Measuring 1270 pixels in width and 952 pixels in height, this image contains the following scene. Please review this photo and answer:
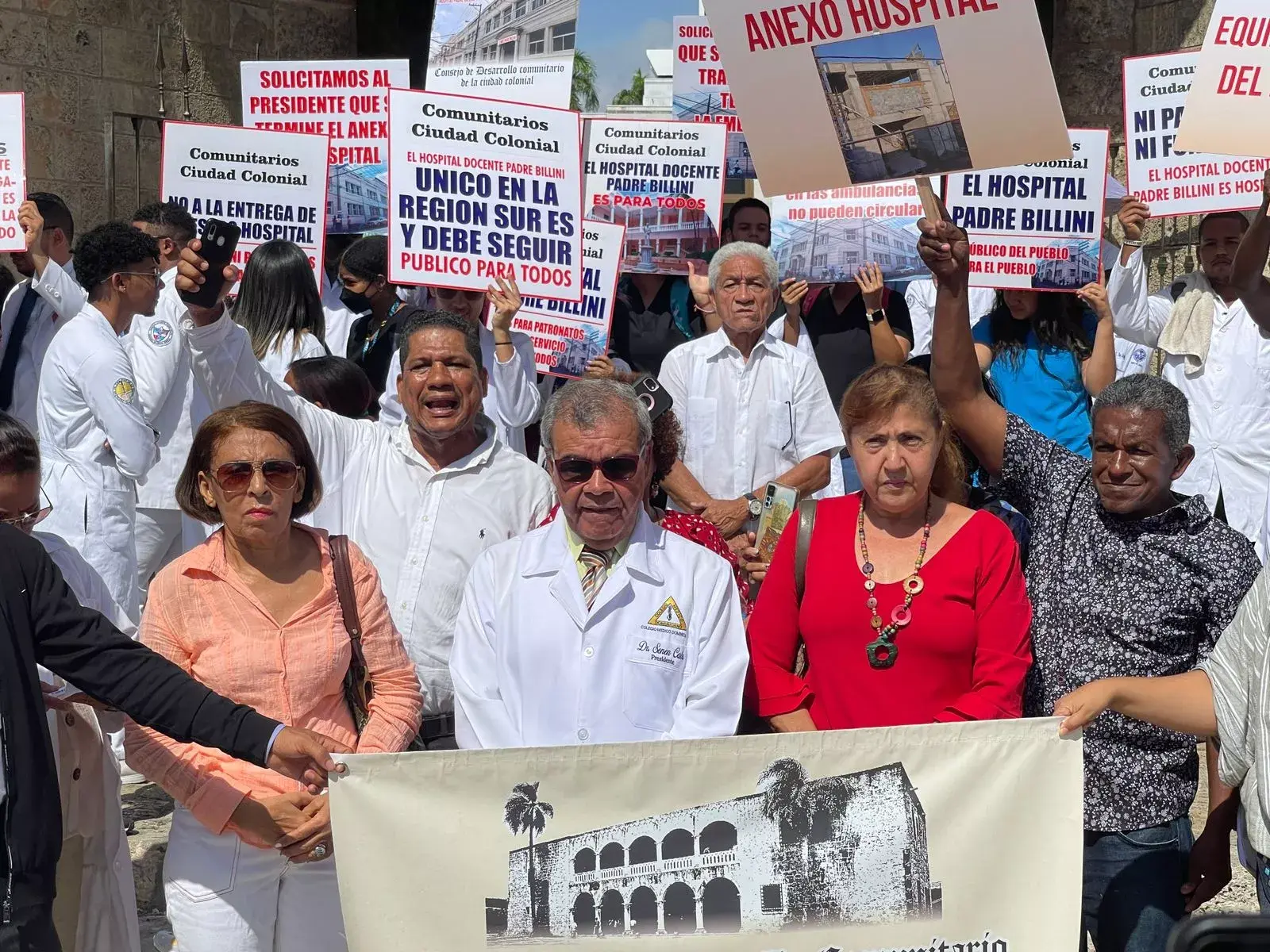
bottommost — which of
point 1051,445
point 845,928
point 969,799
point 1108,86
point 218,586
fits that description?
point 845,928

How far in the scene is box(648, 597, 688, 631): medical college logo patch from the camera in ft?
11.8

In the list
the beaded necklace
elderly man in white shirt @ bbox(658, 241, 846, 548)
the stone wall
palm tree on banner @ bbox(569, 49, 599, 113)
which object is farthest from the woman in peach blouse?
palm tree on banner @ bbox(569, 49, 599, 113)

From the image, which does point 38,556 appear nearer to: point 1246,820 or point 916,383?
point 916,383

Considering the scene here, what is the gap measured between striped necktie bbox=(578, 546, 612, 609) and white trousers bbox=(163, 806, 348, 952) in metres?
0.84

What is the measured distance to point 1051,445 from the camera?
4.05 metres

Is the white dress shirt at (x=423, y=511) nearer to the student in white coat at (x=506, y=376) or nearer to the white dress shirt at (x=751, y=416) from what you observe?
the student in white coat at (x=506, y=376)

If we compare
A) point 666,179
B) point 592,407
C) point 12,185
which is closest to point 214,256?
point 592,407

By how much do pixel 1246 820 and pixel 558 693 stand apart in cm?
144

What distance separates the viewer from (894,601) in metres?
3.63

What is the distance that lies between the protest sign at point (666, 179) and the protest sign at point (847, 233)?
0.62 meters

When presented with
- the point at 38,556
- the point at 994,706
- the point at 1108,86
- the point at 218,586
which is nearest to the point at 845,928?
the point at 994,706

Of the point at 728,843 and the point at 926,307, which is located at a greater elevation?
the point at 926,307

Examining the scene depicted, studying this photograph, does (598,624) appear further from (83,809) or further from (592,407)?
(83,809)

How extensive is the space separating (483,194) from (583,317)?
3.14ft
